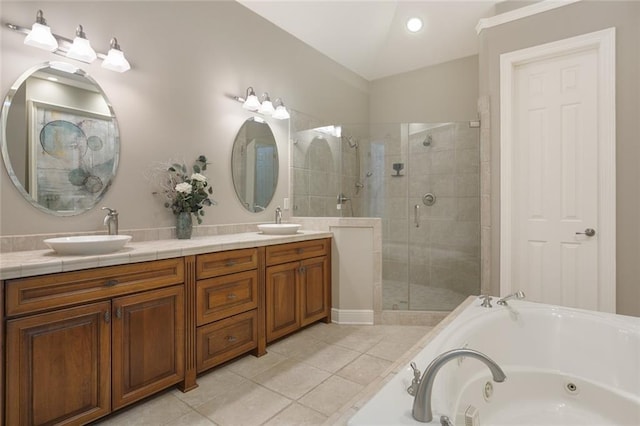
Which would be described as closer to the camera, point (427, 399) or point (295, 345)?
point (427, 399)

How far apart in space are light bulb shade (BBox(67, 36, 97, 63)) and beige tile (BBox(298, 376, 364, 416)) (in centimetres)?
234

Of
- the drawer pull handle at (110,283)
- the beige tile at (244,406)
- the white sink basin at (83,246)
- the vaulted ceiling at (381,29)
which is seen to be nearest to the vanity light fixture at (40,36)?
the white sink basin at (83,246)

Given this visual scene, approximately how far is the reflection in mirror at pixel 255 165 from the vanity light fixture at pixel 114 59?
3.45 ft

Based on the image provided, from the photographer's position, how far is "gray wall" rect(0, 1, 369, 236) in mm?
1806

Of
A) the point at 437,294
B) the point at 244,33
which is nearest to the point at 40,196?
the point at 244,33

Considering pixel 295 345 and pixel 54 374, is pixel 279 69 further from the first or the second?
pixel 54 374

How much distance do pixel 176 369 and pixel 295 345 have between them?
0.97 m

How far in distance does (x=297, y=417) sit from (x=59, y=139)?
6.75 feet

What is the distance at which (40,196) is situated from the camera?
182cm

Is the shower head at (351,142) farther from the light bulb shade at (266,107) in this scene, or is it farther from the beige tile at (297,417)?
the beige tile at (297,417)

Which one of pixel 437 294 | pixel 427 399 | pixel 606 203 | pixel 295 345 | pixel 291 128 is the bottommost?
pixel 295 345

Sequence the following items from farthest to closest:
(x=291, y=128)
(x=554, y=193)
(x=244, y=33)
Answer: (x=291, y=128), (x=244, y=33), (x=554, y=193)

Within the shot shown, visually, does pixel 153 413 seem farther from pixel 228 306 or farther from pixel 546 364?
pixel 546 364

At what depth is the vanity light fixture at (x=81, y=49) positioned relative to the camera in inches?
73.0
